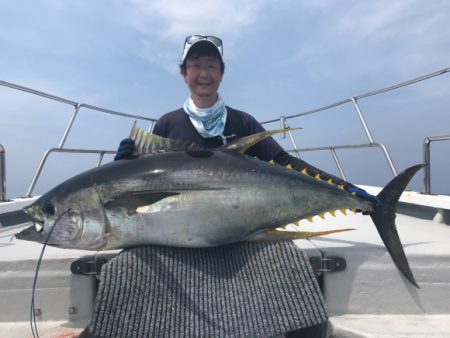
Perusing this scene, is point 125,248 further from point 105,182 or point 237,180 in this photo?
point 237,180

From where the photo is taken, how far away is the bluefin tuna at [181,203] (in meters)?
1.78

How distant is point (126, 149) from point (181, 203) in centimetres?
57

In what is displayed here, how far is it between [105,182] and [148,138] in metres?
0.41

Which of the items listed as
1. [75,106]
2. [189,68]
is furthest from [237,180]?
[75,106]

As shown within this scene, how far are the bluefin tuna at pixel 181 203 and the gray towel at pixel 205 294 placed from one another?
113 mm

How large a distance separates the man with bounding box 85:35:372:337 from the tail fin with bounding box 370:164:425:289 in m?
0.56

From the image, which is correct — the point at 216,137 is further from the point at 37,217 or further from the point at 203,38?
the point at 37,217

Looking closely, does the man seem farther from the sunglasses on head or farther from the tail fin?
the sunglasses on head

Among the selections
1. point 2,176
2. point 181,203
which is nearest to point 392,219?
point 181,203

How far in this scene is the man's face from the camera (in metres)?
2.69

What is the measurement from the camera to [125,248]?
185 centimetres

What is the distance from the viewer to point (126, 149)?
6.88ft

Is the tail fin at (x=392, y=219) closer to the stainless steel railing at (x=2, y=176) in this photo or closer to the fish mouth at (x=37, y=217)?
→ the fish mouth at (x=37, y=217)

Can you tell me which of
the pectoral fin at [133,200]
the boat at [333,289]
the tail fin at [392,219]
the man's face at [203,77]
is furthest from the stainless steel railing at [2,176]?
the tail fin at [392,219]
